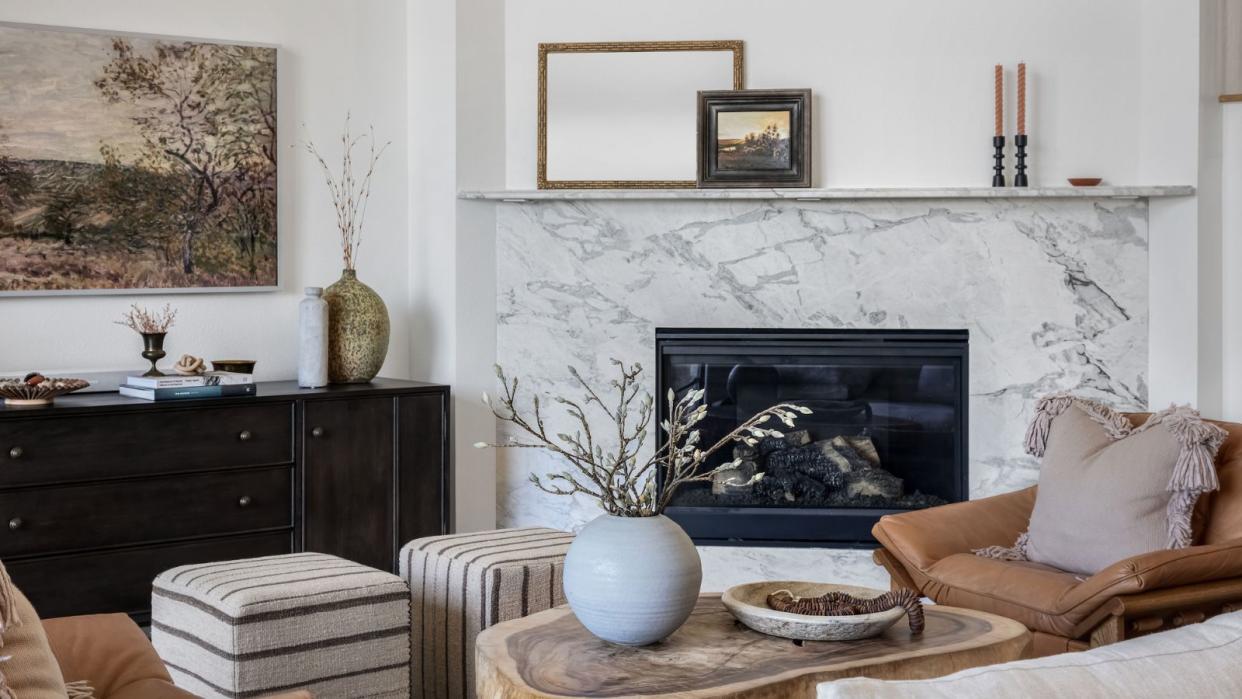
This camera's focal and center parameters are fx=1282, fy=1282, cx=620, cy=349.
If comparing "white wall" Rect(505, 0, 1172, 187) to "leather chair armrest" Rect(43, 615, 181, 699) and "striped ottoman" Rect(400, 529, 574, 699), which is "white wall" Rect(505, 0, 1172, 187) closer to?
"striped ottoman" Rect(400, 529, 574, 699)

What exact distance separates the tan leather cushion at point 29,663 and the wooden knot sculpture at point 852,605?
1.23m

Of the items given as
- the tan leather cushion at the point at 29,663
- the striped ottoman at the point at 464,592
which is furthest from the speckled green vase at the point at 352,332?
the tan leather cushion at the point at 29,663

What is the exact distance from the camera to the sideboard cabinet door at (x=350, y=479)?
4.12 meters

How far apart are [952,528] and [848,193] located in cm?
133

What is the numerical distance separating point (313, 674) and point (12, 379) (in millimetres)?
1623

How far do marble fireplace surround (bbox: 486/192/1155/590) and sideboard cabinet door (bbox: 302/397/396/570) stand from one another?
61 centimetres

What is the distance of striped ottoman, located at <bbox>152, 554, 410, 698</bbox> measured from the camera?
2.78 meters

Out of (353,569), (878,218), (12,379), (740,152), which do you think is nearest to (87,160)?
(12,379)

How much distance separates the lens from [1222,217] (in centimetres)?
431

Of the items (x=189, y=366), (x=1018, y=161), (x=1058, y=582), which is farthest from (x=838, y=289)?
(x=189, y=366)

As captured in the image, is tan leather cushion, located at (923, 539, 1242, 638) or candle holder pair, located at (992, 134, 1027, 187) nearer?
tan leather cushion, located at (923, 539, 1242, 638)

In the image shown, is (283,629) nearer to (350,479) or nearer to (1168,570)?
(350,479)

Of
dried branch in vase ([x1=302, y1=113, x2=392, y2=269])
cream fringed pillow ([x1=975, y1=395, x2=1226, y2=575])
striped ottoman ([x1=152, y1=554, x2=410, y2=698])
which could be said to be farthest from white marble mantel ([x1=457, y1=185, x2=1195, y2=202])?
striped ottoman ([x1=152, y1=554, x2=410, y2=698])

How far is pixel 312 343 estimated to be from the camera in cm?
428
